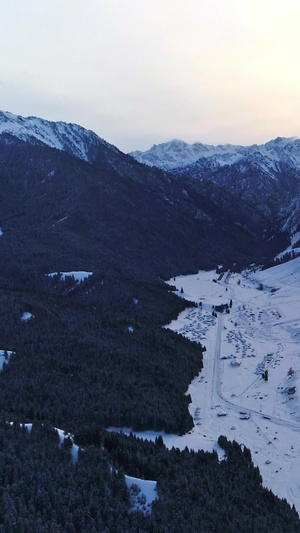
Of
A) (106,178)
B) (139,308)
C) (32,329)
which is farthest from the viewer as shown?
Answer: (106,178)

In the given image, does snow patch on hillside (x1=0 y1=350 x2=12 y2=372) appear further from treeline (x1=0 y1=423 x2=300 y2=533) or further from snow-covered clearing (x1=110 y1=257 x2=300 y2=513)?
treeline (x1=0 y1=423 x2=300 y2=533)

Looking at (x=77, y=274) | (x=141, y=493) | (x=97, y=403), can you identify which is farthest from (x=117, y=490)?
(x=77, y=274)

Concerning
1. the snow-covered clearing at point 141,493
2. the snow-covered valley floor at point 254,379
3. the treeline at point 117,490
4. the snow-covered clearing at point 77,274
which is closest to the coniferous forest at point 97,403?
the treeline at point 117,490

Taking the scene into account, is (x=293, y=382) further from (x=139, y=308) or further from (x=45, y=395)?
(x=139, y=308)

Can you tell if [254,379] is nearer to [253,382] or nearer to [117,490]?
[253,382]

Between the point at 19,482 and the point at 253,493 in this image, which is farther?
the point at 253,493

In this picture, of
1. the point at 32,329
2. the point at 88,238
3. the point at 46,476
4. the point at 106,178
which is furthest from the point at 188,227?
the point at 46,476

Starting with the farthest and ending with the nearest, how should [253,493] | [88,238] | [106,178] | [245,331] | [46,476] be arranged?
1. [106,178]
2. [88,238]
3. [245,331]
4. [253,493]
5. [46,476]
